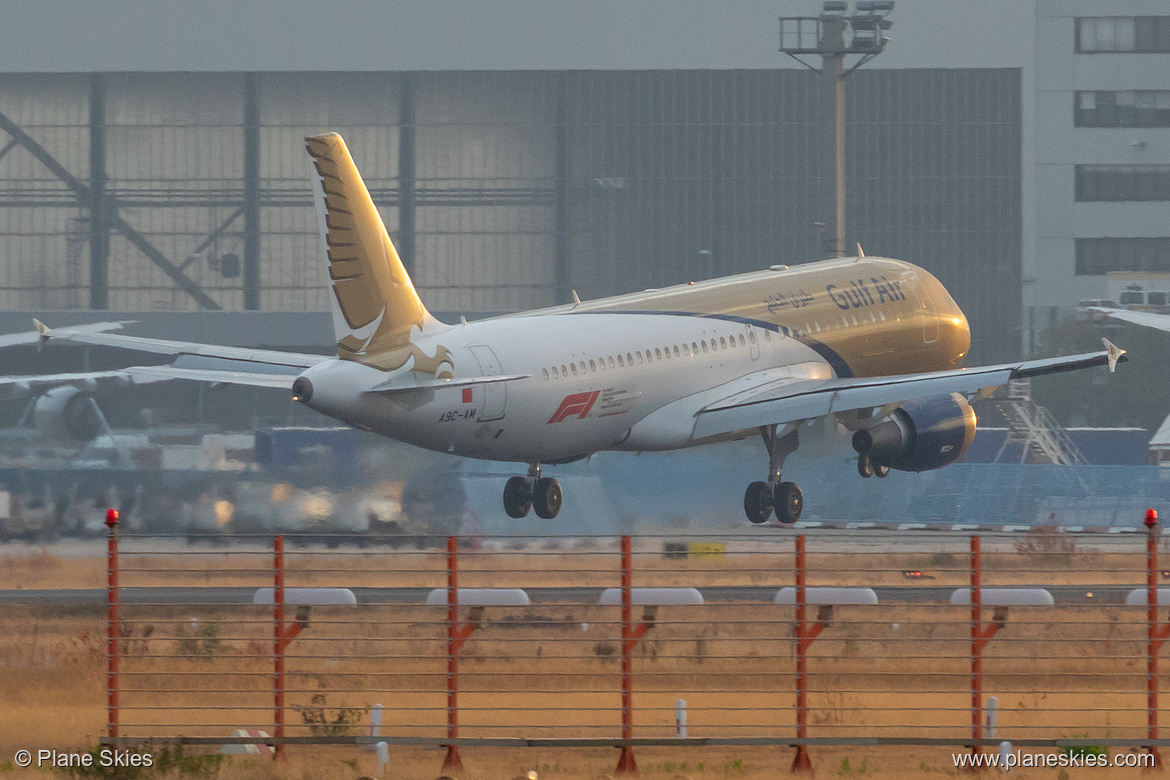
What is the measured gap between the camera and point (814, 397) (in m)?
42.4

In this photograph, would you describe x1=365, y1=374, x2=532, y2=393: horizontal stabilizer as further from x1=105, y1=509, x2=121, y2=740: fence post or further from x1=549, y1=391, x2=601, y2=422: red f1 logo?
x1=105, y1=509, x2=121, y2=740: fence post

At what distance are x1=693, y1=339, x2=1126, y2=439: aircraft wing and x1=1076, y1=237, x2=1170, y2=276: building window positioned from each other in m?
62.9

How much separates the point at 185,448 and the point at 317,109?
3673 cm

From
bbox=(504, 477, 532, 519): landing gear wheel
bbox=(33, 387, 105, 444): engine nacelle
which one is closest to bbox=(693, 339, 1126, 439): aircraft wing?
bbox=(504, 477, 532, 519): landing gear wheel

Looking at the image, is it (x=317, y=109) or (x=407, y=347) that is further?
(x=317, y=109)

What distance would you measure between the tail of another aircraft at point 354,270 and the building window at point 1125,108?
2996 inches

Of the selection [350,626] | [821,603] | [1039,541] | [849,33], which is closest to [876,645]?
[350,626]

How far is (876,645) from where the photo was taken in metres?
30.8

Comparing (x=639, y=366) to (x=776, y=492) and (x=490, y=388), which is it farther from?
(x=776, y=492)

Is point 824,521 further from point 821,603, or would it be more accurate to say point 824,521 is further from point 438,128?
point 438,128

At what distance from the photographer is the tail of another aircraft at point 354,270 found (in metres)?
35.4

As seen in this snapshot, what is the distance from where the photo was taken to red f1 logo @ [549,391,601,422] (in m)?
38.9

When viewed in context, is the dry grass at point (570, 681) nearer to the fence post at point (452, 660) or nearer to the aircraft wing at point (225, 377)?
the fence post at point (452, 660)

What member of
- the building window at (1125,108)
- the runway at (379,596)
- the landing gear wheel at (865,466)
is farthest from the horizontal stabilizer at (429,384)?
the building window at (1125,108)
